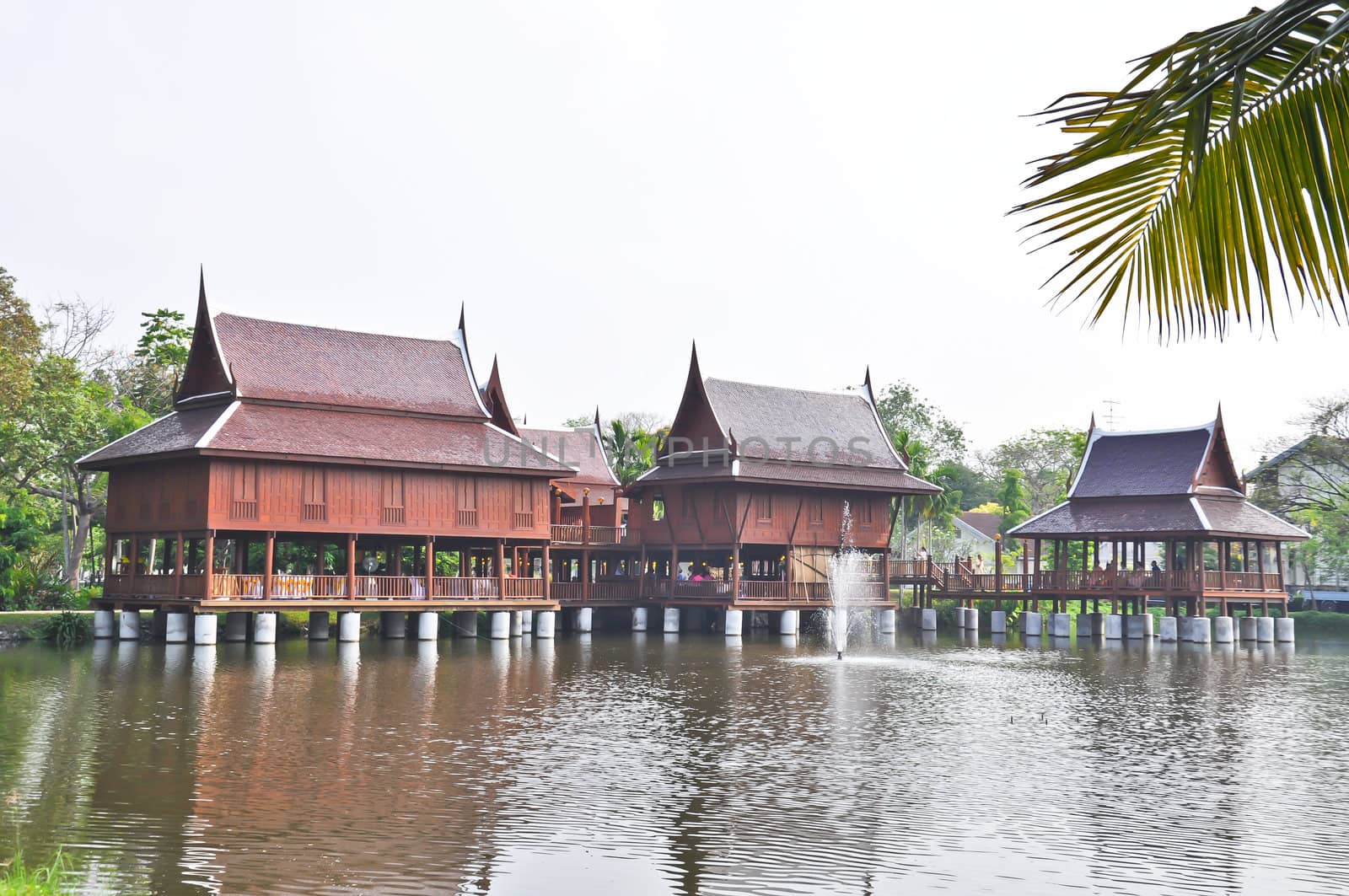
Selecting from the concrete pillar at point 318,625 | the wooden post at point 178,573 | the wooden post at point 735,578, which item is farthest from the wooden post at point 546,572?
the wooden post at point 178,573

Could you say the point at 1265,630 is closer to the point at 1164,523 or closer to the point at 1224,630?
the point at 1224,630

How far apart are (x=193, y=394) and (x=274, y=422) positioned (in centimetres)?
417

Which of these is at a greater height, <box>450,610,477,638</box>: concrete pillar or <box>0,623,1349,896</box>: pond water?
<box>450,610,477,638</box>: concrete pillar

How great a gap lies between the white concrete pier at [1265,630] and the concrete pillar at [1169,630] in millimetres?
2790

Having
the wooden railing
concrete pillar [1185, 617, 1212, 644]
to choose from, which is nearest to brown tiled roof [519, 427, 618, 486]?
the wooden railing

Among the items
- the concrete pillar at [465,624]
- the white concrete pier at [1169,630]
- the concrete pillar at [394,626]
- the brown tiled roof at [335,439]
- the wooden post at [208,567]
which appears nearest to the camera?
the wooden post at [208,567]

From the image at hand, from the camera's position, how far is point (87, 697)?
79.5 ft

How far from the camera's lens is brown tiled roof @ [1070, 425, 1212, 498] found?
4981 cm

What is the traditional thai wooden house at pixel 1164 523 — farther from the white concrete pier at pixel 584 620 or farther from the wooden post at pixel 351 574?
the wooden post at pixel 351 574

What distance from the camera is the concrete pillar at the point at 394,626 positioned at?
43.2 meters

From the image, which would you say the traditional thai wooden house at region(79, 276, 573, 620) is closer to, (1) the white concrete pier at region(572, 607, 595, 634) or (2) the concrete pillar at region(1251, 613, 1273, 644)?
(1) the white concrete pier at region(572, 607, 595, 634)

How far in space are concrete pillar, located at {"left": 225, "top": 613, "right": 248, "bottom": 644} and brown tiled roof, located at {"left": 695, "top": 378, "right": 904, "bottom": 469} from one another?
61.0ft

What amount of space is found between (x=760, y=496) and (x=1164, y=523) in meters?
14.8

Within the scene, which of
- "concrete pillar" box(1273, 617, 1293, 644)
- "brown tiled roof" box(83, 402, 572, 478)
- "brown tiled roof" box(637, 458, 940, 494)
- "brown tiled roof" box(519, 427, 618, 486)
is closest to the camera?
"brown tiled roof" box(83, 402, 572, 478)
